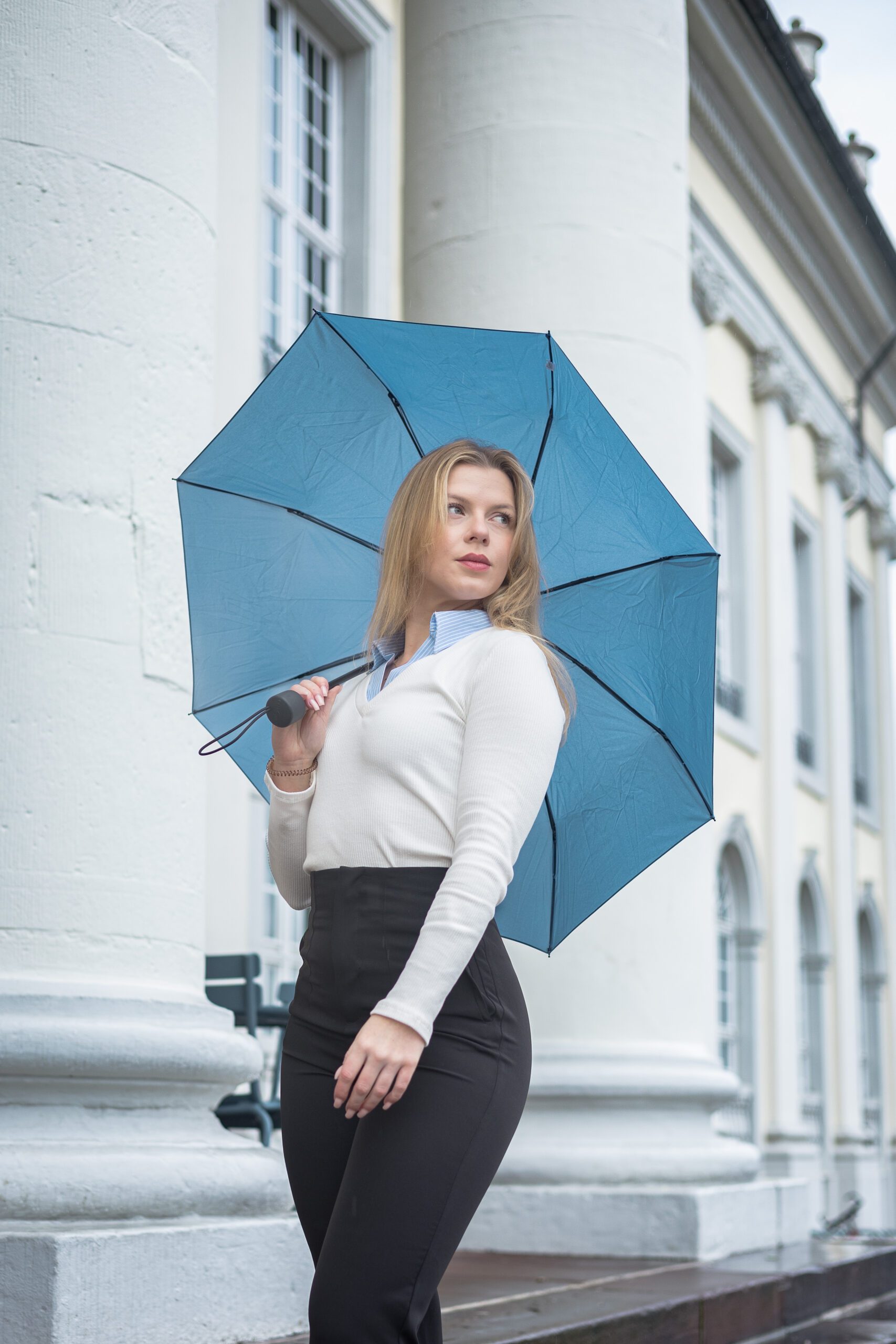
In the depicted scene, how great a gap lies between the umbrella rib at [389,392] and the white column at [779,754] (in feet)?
51.7

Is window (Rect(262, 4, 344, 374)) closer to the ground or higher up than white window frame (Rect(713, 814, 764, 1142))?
higher up

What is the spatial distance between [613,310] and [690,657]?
5308 millimetres

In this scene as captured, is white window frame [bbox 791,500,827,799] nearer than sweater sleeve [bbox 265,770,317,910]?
No

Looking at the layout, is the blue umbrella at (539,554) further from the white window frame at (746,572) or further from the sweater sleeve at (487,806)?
the white window frame at (746,572)

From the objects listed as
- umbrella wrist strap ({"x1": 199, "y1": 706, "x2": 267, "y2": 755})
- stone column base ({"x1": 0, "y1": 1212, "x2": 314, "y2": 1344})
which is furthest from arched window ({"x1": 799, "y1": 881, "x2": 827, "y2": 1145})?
umbrella wrist strap ({"x1": 199, "y1": 706, "x2": 267, "y2": 755})

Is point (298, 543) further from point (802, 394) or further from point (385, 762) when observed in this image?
point (802, 394)

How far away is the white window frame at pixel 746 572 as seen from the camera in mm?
18109

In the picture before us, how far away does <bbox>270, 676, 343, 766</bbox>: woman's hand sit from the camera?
252cm

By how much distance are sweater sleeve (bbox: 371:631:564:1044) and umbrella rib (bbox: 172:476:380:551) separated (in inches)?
28.7

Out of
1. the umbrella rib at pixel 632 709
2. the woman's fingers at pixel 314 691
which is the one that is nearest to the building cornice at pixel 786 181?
the umbrella rib at pixel 632 709

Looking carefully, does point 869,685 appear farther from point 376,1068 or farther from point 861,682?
point 376,1068

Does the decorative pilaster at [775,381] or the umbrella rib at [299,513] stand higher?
the decorative pilaster at [775,381]

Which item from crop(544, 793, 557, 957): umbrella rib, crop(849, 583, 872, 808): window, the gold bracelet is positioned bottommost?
crop(544, 793, 557, 957): umbrella rib

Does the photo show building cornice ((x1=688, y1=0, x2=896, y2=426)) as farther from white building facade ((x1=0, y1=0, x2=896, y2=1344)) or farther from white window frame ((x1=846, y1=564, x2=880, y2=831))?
white window frame ((x1=846, y1=564, x2=880, y2=831))
